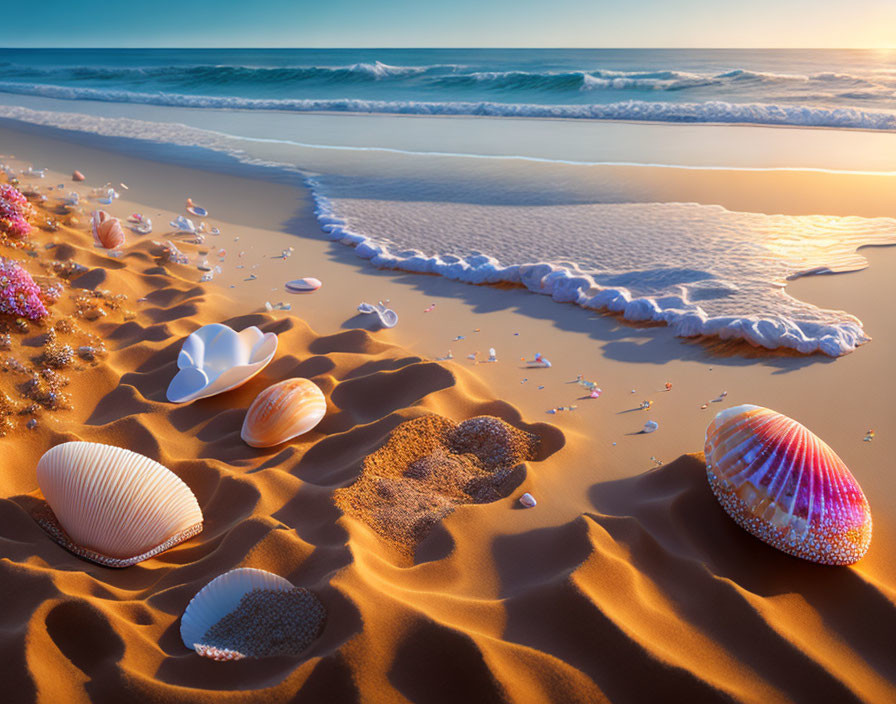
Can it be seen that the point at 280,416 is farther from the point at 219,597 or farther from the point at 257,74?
the point at 257,74

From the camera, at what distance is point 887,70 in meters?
18.7

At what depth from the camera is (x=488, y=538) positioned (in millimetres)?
2100

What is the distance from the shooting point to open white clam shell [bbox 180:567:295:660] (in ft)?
5.54

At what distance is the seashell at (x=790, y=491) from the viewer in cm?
190

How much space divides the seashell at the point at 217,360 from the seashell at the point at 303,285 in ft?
3.36

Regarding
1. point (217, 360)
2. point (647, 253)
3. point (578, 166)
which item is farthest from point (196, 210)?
point (578, 166)

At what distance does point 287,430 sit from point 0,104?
18166 millimetres

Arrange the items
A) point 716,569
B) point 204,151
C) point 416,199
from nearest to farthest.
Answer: point 716,569 < point 416,199 < point 204,151

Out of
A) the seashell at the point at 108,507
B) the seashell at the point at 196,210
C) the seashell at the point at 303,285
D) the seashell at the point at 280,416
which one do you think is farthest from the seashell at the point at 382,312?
the seashell at the point at 196,210

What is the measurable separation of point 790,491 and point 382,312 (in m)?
2.66

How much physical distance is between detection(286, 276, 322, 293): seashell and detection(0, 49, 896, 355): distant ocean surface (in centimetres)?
74

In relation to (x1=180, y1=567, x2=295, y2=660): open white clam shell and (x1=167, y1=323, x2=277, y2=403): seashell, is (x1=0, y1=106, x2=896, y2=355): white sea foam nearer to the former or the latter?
(x1=167, y1=323, x2=277, y2=403): seashell

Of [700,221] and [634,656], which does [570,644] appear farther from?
[700,221]

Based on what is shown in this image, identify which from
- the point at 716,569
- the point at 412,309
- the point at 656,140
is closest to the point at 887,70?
the point at 656,140
